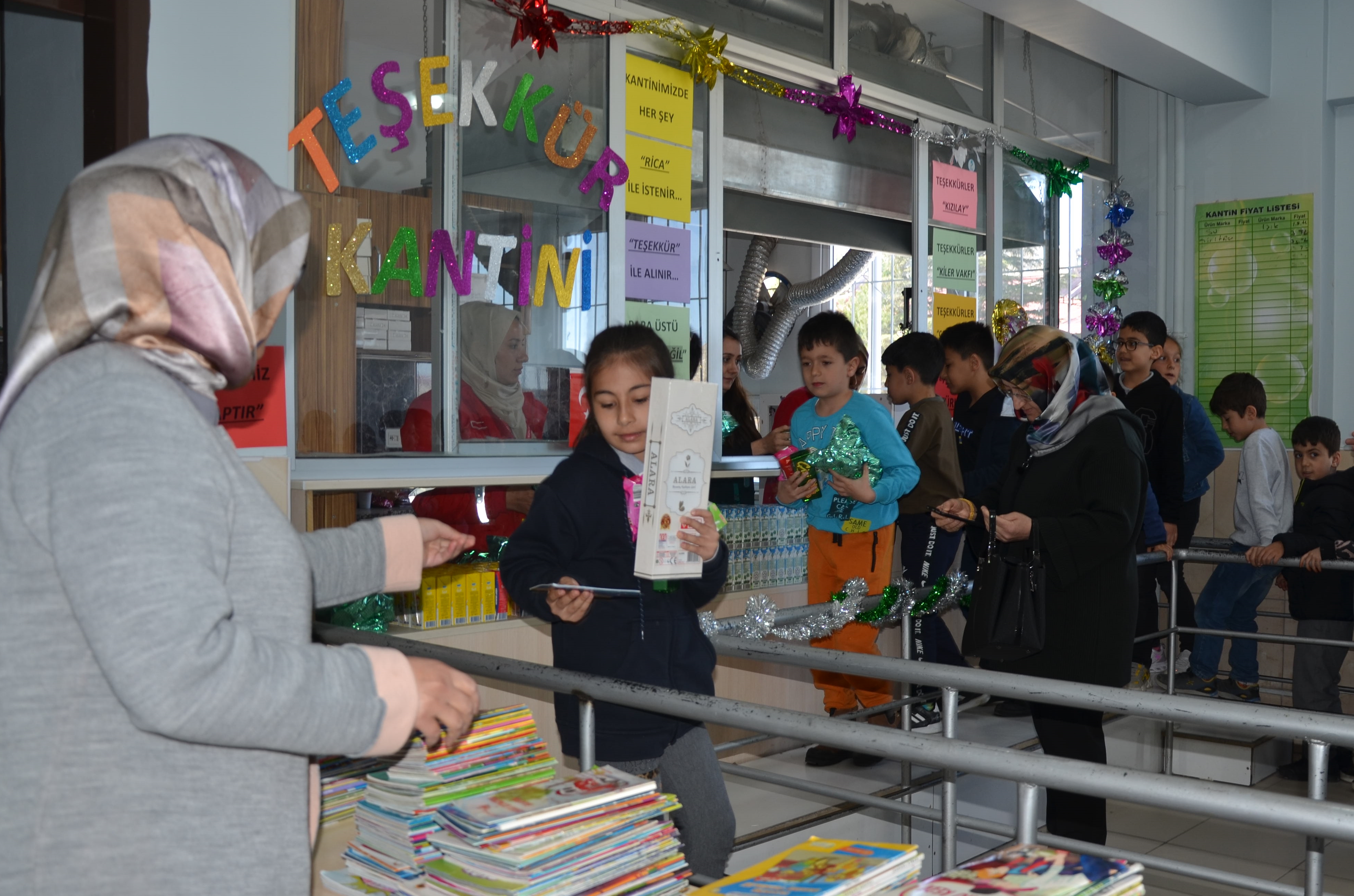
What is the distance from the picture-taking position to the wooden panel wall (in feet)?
11.9

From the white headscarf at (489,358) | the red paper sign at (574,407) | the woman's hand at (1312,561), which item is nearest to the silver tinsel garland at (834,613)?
the red paper sign at (574,407)

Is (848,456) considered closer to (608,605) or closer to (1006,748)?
(608,605)

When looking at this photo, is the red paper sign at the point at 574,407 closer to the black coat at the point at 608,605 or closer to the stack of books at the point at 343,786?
the black coat at the point at 608,605

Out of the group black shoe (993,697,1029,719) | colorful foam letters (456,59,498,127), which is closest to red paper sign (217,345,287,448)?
colorful foam letters (456,59,498,127)

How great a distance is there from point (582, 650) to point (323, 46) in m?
2.33

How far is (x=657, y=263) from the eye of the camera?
4.80m

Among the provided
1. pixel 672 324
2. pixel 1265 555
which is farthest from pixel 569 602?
pixel 1265 555

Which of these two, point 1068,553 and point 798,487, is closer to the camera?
point 1068,553

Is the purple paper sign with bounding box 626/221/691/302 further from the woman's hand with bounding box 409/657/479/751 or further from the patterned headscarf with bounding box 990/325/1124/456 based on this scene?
the woman's hand with bounding box 409/657/479/751

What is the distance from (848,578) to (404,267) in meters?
2.00

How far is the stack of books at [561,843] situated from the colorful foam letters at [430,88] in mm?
2937

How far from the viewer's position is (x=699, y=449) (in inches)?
80.6

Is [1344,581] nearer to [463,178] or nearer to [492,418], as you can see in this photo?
[492,418]

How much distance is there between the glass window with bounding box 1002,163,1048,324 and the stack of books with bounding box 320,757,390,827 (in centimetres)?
562
